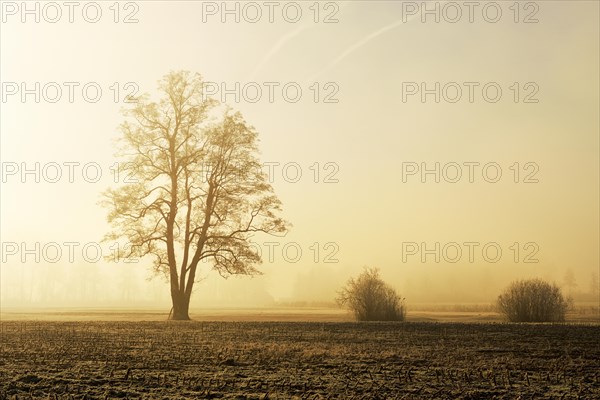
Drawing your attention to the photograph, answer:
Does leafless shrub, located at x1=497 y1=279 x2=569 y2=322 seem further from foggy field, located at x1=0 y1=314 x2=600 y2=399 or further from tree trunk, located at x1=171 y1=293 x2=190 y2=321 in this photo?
tree trunk, located at x1=171 y1=293 x2=190 y2=321

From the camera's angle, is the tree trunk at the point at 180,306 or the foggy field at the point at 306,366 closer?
the foggy field at the point at 306,366

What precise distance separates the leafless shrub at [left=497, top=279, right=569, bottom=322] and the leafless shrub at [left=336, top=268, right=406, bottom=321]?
20.0 ft

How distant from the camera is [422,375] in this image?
1185 cm

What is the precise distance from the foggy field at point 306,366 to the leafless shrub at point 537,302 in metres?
11.1

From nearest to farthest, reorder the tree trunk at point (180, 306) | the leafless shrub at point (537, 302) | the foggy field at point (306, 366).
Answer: the foggy field at point (306, 366), the leafless shrub at point (537, 302), the tree trunk at point (180, 306)

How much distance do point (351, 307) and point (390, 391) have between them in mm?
23285

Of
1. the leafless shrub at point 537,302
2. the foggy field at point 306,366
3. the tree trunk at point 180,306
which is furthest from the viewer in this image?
the tree trunk at point 180,306

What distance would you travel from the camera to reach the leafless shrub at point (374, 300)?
32.7 meters

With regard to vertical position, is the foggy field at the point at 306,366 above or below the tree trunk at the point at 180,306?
above

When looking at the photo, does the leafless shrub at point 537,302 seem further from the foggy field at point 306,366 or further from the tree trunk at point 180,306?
the tree trunk at point 180,306

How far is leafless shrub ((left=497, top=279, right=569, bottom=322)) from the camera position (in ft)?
105

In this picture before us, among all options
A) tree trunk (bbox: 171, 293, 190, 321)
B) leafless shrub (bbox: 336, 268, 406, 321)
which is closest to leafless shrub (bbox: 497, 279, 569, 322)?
leafless shrub (bbox: 336, 268, 406, 321)

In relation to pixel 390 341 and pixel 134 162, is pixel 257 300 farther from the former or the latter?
pixel 390 341

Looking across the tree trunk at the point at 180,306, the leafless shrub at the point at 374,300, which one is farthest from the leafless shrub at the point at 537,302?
the tree trunk at the point at 180,306
